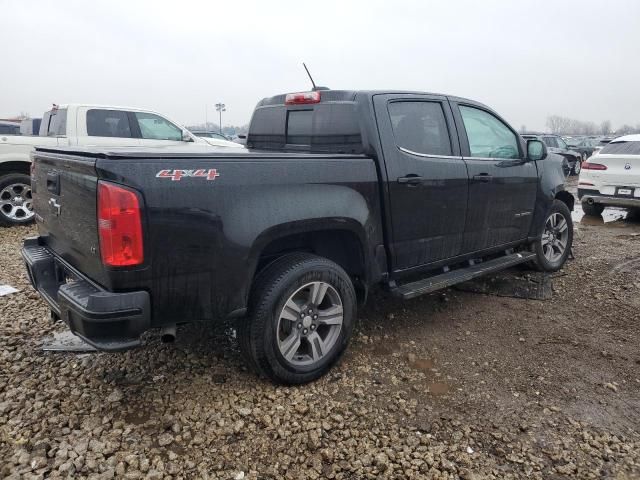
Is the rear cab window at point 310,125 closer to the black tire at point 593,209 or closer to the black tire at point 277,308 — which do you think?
the black tire at point 277,308

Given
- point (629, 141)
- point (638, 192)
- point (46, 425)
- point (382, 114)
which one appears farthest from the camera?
point (629, 141)

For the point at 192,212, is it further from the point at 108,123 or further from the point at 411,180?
the point at 108,123

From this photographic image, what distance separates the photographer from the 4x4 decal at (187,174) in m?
2.40

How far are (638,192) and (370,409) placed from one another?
783cm

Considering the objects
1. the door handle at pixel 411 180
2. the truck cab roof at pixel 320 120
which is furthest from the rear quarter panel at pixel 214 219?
the door handle at pixel 411 180

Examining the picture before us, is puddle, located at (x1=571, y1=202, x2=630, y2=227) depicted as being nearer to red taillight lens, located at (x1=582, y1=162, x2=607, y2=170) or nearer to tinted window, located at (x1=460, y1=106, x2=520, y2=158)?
red taillight lens, located at (x1=582, y1=162, x2=607, y2=170)

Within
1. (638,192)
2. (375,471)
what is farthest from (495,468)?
(638,192)

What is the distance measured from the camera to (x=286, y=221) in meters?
2.82

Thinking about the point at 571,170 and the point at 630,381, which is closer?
the point at 630,381

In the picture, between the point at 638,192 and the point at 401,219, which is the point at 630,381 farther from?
the point at 638,192

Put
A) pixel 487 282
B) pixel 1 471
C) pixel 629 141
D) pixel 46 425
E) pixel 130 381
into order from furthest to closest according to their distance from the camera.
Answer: pixel 629 141
pixel 487 282
pixel 130 381
pixel 46 425
pixel 1 471

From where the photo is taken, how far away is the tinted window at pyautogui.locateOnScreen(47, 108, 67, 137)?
755 centimetres

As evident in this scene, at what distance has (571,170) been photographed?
19.4 meters

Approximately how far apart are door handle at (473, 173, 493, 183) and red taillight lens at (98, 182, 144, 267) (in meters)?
2.77
